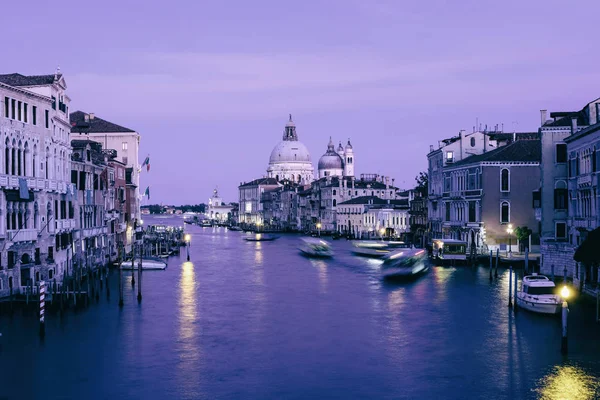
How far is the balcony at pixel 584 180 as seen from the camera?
31602 millimetres

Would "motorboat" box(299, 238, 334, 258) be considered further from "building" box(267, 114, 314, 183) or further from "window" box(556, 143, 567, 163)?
"building" box(267, 114, 314, 183)

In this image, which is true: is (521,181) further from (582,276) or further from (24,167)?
(24,167)

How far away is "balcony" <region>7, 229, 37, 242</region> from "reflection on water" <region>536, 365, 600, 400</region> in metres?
18.2

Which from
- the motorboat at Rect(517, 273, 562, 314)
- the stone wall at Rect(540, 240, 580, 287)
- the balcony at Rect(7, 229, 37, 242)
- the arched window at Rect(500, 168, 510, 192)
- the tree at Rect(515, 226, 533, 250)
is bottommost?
the motorboat at Rect(517, 273, 562, 314)

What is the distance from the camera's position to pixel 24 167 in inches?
1137

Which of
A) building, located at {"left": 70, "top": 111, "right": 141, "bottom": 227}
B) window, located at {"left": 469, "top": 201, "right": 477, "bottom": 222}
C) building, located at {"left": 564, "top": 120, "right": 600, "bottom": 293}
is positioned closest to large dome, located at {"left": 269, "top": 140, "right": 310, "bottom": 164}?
building, located at {"left": 70, "top": 111, "right": 141, "bottom": 227}

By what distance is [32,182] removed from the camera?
2931 centimetres

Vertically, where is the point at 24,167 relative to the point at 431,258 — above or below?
above

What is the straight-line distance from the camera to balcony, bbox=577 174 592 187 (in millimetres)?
31602

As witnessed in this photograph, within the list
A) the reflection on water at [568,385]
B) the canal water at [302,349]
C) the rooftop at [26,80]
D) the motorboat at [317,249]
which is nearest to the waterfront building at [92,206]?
the canal water at [302,349]

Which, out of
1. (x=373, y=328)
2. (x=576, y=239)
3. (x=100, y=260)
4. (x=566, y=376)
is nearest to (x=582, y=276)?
(x=576, y=239)

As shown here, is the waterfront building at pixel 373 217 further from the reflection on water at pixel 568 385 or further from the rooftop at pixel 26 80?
the reflection on water at pixel 568 385

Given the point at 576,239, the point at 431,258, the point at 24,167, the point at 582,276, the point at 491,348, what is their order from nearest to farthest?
the point at 491,348
the point at 24,167
the point at 582,276
the point at 576,239
the point at 431,258

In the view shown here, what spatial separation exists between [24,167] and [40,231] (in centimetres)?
266
